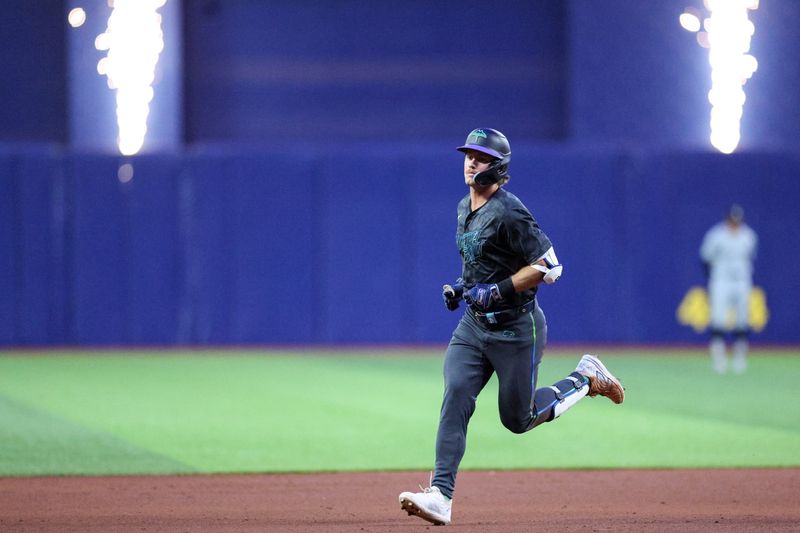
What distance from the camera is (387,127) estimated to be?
80.4ft

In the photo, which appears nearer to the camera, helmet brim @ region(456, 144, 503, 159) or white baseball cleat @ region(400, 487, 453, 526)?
white baseball cleat @ region(400, 487, 453, 526)

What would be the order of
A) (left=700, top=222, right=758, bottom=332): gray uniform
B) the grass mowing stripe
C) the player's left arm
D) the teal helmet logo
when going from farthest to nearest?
(left=700, top=222, right=758, bottom=332): gray uniform
the grass mowing stripe
the teal helmet logo
the player's left arm

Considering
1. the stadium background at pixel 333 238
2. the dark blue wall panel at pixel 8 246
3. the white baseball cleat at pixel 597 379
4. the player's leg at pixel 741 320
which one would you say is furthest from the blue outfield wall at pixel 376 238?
the white baseball cleat at pixel 597 379

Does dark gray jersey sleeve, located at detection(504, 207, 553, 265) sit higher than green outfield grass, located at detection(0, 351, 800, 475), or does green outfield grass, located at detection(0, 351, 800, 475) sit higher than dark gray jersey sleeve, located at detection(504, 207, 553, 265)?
dark gray jersey sleeve, located at detection(504, 207, 553, 265)

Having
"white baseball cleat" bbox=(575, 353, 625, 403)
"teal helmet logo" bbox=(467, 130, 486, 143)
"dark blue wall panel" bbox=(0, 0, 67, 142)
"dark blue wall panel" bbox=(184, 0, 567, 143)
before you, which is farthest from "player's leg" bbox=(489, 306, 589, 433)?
"dark blue wall panel" bbox=(0, 0, 67, 142)

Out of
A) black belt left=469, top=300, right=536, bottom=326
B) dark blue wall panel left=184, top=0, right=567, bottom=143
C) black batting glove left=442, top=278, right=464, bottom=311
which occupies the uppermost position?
dark blue wall panel left=184, top=0, right=567, bottom=143

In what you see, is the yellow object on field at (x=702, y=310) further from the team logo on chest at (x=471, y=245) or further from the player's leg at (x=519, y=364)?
the team logo on chest at (x=471, y=245)

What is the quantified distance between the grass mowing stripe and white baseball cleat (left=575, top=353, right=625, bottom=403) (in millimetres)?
3266

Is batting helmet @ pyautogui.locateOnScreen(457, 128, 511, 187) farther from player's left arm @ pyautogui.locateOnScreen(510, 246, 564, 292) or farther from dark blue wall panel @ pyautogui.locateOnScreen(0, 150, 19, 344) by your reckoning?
dark blue wall panel @ pyautogui.locateOnScreen(0, 150, 19, 344)

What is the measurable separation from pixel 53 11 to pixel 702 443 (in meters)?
17.6

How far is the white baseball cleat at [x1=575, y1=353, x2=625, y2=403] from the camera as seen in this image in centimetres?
758

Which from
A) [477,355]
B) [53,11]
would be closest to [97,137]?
[53,11]

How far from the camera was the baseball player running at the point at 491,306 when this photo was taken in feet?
21.7

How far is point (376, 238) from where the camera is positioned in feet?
71.9
